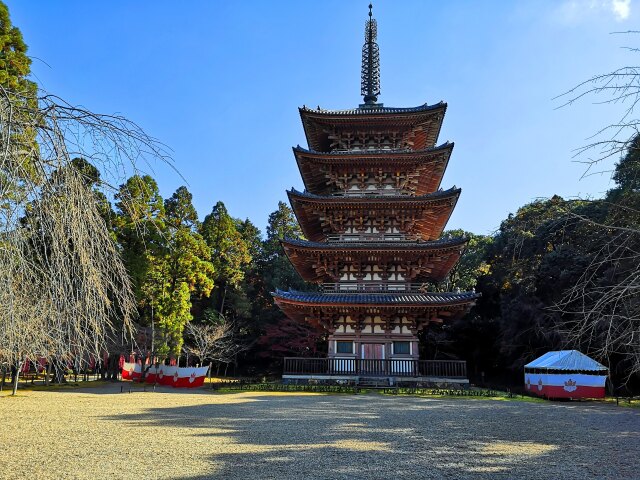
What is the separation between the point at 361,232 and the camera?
21484mm

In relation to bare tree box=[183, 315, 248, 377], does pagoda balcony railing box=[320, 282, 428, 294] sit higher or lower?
higher

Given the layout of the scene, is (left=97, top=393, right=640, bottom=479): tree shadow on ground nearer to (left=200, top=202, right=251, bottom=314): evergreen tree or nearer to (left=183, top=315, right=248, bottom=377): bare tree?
(left=183, top=315, right=248, bottom=377): bare tree

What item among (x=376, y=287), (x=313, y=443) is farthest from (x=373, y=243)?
(x=313, y=443)

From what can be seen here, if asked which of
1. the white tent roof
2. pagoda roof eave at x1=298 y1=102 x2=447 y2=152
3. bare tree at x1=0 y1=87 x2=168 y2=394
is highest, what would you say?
pagoda roof eave at x1=298 y1=102 x2=447 y2=152

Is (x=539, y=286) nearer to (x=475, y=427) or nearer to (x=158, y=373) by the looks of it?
(x=475, y=427)

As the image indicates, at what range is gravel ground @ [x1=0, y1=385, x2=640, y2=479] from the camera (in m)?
6.02

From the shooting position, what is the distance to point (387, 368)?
19.4 meters

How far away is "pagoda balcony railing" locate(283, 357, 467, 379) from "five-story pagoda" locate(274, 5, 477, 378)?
0.14ft

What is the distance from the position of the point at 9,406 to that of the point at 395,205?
16254mm

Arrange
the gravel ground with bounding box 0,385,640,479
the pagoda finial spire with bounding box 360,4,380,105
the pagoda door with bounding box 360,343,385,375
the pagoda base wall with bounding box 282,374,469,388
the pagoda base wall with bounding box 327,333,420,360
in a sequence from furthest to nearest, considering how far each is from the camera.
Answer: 1. the pagoda finial spire with bounding box 360,4,380,105
2. the pagoda base wall with bounding box 327,333,420,360
3. the pagoda door with bounding box 360,343,385,375
4. the pagoda base wall with bounding box 282,374,469,388
5. the gravel ground with bounding box 0,385,640,479

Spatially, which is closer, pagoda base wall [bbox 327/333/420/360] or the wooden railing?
pagoda base wall [bbox 327/333/420/360]

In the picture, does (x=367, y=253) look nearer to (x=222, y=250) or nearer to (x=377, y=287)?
(x=377, y=287)

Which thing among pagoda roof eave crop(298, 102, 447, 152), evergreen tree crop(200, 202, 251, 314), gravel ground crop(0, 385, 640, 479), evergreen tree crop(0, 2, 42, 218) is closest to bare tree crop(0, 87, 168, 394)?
evergreen tree crop(0, 2, 42, 218)

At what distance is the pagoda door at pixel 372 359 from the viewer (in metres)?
19.4
